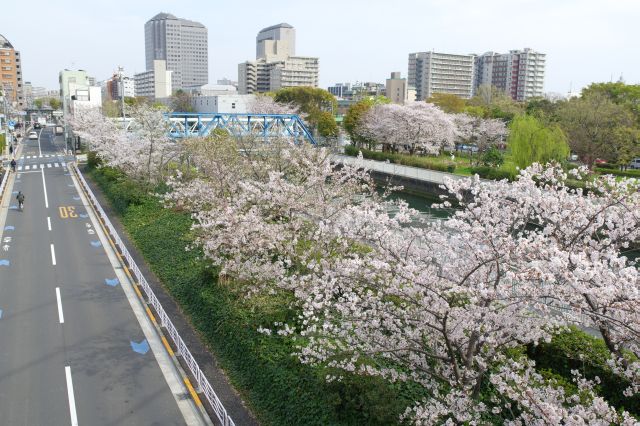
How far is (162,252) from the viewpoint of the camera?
22703 mm

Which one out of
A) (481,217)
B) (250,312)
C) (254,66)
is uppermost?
(254,66)

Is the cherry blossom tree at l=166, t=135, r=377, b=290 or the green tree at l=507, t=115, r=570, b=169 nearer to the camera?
the cherry blossom tree at l=166, t=135, r=377, b=290

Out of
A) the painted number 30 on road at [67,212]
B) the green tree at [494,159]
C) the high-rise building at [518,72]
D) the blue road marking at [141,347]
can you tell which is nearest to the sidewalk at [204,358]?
the blue road marking at [141,347]

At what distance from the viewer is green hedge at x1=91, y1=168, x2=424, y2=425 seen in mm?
10445

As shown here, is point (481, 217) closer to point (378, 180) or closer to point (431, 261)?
point (431, 261)

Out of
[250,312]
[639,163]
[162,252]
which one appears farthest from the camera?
[639,163]

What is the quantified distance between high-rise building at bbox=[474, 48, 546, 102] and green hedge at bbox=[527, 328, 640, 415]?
162051 mm

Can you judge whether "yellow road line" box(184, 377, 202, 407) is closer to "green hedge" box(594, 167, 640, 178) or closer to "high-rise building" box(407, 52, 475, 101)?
"green hedge" box(594, 167, 640, 178)

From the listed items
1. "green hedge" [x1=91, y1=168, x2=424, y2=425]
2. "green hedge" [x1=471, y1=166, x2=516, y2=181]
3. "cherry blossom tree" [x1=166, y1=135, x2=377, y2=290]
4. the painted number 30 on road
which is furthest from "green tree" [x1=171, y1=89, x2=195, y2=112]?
"green hedge" [x1=91, y1=168, x2=424, y2=425]

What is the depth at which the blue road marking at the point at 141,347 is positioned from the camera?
49.9 ft

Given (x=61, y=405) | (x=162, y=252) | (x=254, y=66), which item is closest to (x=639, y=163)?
(x=162, y=252)

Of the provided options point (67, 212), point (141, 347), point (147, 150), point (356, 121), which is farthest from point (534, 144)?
point (141, 347)

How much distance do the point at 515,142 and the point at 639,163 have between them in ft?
68.4

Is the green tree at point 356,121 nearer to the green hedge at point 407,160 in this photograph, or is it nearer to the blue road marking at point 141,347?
the green hedge at point 407,160
